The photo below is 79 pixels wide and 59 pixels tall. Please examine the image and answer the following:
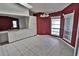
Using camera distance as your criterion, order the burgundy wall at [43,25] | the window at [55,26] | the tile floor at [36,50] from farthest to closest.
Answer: the burgundy wall at [43,25]
the window at [55,26]
the tile floor at [36,50]

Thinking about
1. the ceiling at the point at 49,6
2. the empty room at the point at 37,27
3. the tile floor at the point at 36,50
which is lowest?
the tile floor at the point at 36,50

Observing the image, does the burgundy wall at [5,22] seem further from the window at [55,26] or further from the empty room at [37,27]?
the window at [55,26]

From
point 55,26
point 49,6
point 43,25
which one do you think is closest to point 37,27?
point 43,25

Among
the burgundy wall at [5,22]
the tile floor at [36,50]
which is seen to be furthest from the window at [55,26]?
the burgundy wall at [5,22]

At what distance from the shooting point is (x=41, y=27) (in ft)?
25.4

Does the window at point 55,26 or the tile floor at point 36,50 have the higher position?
the window at point 55,26

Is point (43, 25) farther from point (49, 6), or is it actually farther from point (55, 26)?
point (49, 6)

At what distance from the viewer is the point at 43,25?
25.5 feet

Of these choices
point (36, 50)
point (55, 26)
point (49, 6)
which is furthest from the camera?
point (55, 26)

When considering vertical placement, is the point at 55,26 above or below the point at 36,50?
above

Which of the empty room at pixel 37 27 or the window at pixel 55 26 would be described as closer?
the empty room at pixel 37 27

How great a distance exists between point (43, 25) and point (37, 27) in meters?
0.67

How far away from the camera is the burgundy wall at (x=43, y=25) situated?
7668 millimetres

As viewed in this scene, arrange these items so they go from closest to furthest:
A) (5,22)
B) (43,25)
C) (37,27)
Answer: (5,22) → (37,27) → (43,25)
